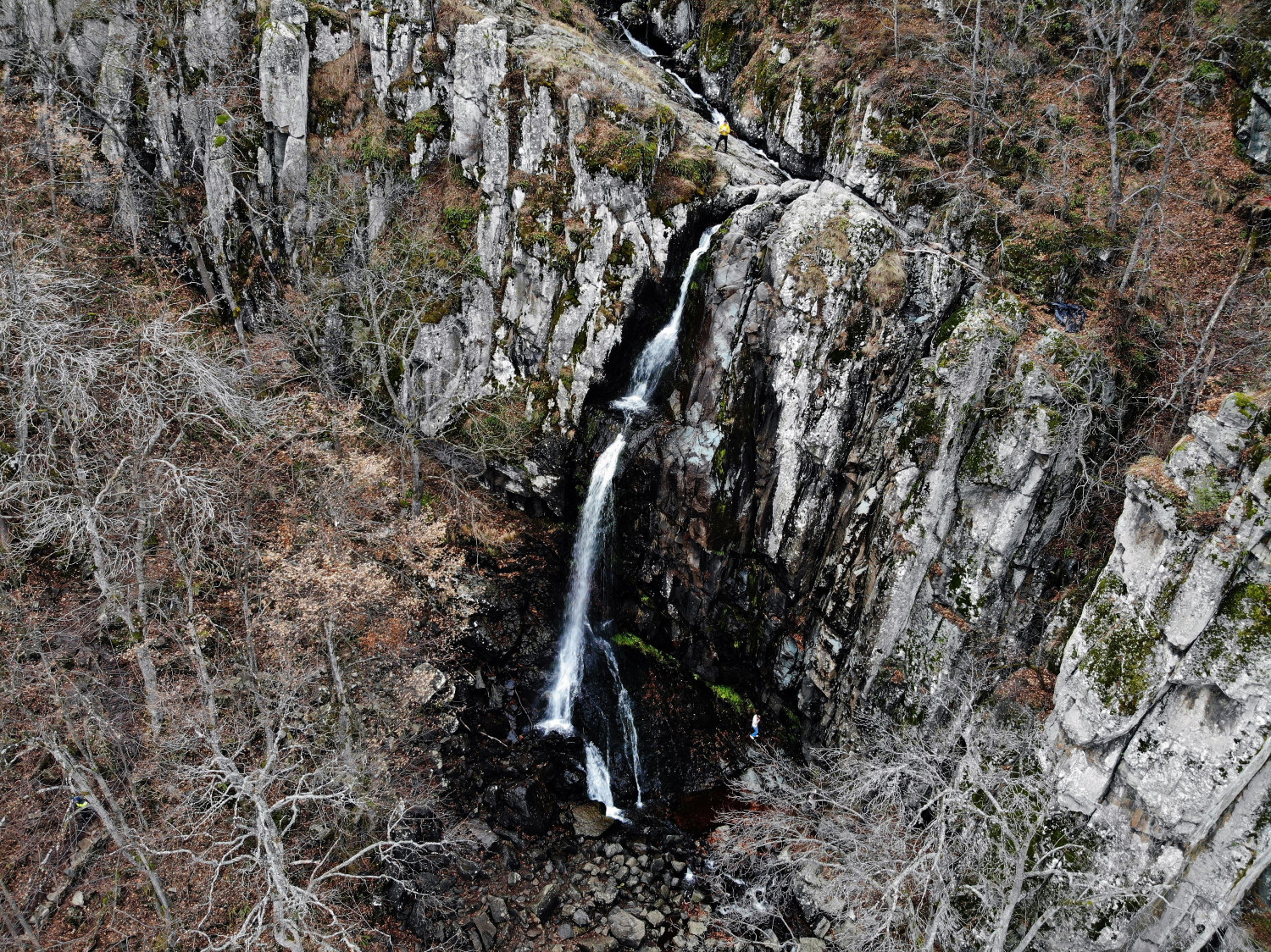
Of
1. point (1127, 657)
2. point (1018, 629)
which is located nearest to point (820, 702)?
point (1018, 629)

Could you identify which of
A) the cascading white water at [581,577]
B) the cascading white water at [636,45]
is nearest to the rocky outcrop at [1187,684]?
the cascading white water at [581,577]

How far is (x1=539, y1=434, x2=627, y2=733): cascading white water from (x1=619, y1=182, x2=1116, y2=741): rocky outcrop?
0.95m

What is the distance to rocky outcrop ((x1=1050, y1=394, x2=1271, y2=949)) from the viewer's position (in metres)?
10.5

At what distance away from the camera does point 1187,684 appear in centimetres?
1105

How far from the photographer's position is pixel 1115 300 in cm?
1519

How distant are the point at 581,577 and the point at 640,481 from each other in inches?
140

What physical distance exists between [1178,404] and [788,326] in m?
8.41

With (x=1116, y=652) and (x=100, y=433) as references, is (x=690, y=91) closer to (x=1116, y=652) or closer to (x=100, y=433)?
(x=100, y=433)

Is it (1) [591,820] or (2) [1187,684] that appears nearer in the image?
(2) [1187,684]

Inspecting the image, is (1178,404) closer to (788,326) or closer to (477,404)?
(788,326)

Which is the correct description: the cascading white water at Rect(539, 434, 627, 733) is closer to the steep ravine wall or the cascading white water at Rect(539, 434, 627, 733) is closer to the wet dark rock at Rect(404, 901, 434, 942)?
the steep ravine wall

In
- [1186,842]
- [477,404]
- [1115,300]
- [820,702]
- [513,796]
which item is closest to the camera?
[1186,842]

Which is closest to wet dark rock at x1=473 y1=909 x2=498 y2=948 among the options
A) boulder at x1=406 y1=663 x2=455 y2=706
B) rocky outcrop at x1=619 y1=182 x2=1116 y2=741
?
boulder at x1=406 y1=663 x2=455 y2=706

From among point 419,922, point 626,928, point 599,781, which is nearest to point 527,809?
point 599,781
